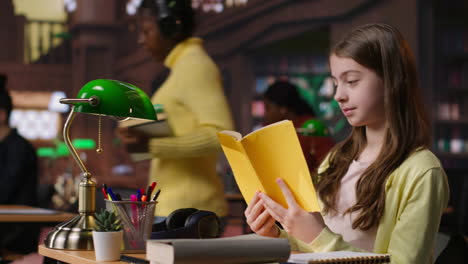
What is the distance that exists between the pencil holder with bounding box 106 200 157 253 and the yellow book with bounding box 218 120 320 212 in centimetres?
28

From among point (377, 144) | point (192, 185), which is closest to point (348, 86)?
point (377, 144)

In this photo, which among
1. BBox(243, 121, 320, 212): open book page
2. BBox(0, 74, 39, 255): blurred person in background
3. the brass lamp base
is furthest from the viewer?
BBox(0, 74, 39, 255): blurred person in background

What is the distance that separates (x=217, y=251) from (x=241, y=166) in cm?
30

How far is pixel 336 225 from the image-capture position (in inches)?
67.9

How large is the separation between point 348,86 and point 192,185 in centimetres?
94

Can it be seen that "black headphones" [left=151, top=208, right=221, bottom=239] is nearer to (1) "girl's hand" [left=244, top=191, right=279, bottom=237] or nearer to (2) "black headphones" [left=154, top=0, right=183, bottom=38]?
(1) "girl's hand" [left=244, top=191, right=279, bottom=237]

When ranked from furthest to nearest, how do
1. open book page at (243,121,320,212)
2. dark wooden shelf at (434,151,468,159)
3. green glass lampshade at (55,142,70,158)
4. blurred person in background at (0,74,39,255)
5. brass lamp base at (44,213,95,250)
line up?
green glass lampshade at (55,142,70,158), dark wooden shelf at (434,151,468,159), blurred person in background at (0,74,39,255), brass lamp base at (44,213,95,250), open book page at (243,121,320,212)

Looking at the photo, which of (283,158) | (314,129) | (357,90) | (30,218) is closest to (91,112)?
(283,158)

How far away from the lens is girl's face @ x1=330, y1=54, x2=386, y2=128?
1.64 m

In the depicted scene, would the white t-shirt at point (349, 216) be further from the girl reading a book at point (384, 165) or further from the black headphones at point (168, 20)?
the black headphones at point (168, 20)

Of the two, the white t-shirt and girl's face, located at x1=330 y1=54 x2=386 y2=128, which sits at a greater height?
girl's face, located at x1=330 y1=54 x2=386 y2=128

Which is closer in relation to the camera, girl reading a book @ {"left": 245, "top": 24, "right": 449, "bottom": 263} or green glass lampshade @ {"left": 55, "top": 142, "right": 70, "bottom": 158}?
girl reading a book @ {"left": 245, "top": 24, "right": 449, "bottom": 263}

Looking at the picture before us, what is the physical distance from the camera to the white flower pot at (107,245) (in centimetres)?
153

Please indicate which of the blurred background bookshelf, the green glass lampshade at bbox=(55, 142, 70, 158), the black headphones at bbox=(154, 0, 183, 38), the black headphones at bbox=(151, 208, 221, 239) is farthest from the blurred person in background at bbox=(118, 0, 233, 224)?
the green glass lampshade at bbox=(55, 142, 70, 158)
